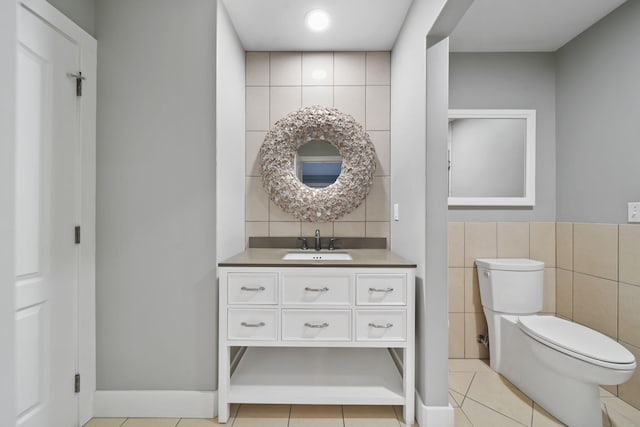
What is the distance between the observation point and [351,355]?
214 cm

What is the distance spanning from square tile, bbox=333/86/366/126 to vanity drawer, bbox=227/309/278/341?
1.56 metres

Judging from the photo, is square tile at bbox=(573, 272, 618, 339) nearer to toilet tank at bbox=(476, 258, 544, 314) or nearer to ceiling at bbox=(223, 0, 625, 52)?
toilet tank at bbox=(476, 258, 544, 314)

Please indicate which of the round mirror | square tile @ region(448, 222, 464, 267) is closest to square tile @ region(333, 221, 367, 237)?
the round mirror

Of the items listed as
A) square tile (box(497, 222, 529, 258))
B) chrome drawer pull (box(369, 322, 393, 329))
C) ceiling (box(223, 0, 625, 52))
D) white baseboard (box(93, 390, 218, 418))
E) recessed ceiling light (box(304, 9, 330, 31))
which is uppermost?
ceiling (box(223, 0, 625, 52))

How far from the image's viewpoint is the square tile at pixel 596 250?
2.03m

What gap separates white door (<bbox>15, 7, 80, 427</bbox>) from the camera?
4.51ft

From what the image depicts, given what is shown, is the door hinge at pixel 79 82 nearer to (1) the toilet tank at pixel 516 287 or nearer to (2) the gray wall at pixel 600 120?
(1) the toilet tank at pixel 516 287

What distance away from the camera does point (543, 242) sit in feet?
8.06

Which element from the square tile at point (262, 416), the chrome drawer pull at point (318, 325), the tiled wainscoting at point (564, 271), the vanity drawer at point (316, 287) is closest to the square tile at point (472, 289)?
the tiled wainscoting at point (564, 271)

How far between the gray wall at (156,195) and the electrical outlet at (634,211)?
2.47 metres

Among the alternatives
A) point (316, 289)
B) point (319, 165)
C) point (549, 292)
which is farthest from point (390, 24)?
point (549, 292)

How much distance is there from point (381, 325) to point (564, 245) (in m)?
1.69

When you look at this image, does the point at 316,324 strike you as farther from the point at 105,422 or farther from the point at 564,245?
the point at 564,245

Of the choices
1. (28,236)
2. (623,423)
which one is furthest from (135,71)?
(623,423)
